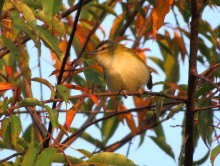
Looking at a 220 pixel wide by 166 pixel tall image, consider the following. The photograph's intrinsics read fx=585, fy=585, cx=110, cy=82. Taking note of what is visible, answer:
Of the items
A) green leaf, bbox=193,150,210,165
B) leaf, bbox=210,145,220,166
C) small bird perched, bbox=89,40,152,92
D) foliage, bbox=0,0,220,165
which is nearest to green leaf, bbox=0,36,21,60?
foliage, bbox=0,0,220,165

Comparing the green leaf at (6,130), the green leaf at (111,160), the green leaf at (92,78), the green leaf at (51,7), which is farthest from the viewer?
the green leaf at (92,78)

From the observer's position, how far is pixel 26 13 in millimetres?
2260

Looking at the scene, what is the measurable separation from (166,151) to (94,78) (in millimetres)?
1636

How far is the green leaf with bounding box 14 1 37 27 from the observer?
2.24 meters

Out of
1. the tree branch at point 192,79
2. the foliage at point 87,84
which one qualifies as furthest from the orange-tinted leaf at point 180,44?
the tree branch at point 192,79

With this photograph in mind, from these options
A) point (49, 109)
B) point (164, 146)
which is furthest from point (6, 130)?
point (164, 146)

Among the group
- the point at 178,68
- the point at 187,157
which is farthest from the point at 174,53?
the point at 187,157

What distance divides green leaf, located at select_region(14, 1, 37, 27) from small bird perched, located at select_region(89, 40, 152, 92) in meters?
1.53

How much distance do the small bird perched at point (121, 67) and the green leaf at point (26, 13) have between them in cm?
153

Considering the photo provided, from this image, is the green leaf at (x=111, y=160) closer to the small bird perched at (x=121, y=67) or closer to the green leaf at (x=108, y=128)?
the small bird perched at (x=121, y=67)

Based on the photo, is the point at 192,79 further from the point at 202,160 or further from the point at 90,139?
the point at 90,139

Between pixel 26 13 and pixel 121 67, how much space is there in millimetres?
1602

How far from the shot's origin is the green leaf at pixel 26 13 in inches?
88.3

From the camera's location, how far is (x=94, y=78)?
109 inches
